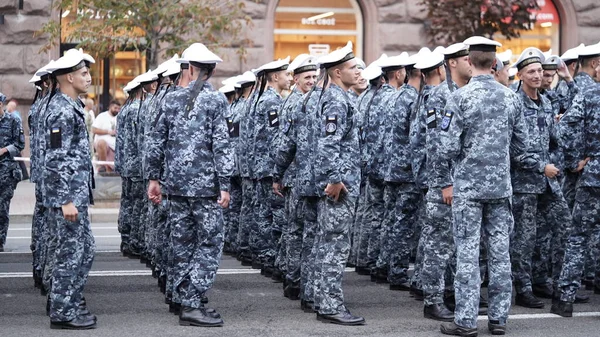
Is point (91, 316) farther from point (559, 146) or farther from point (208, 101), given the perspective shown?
point (559, 146)

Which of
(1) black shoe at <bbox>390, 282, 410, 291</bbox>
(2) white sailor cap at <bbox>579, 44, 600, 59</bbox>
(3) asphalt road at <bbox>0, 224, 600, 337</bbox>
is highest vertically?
(2) white sailor cap at <bbox>579, 44, 600, 59</bbox>

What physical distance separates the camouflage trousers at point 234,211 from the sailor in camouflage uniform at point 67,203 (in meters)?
4.87

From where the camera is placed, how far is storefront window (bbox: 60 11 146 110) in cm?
2378

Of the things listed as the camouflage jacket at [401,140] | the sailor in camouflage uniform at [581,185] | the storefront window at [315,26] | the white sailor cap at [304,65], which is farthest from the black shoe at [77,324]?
the storefront window at [315,26]

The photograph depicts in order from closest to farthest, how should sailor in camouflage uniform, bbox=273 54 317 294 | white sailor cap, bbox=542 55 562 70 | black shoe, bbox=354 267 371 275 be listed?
1. sailor in camouflage uniform, bbox=273 54 317 294
2. white sailor cap, bbox=542 55 562 70
3. black shoe, bbox=354 267 371 275

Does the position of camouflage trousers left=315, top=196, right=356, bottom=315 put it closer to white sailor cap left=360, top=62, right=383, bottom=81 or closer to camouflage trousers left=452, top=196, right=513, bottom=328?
camouflage trousers left=452, top=196, right=513, bottom=328

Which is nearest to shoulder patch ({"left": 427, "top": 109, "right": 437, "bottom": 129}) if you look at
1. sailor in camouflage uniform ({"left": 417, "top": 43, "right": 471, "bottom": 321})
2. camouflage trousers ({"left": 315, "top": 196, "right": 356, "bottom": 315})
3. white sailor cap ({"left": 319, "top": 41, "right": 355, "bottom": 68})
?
sailor in camouflage uniform ({"left": 417, "top": 43, "right": 471, "bottom": 321})

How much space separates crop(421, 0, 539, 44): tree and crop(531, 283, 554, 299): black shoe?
11.4 metres

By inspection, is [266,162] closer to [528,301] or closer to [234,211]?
[234,211]

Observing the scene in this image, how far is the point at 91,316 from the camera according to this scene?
9.77 metres

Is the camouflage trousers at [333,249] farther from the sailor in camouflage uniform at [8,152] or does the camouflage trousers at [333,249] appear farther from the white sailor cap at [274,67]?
the sailor in camouflage uniform at [8,152]

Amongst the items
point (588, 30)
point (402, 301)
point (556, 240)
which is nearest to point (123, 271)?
point (402, 301)

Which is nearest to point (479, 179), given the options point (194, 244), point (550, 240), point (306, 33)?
point (194, 244)

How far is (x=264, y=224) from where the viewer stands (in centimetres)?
1309
